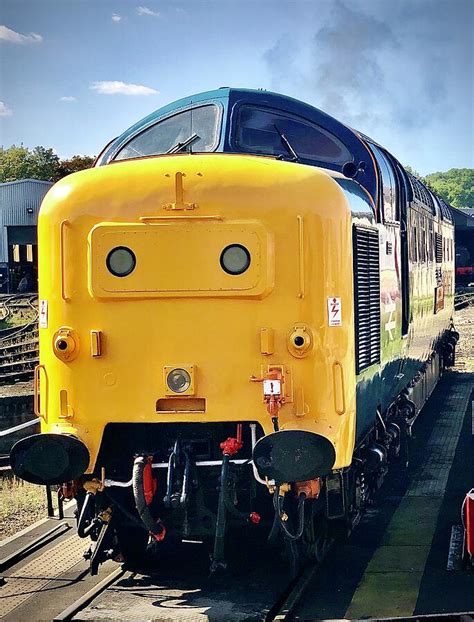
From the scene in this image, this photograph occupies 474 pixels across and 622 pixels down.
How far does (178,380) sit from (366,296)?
1971 millimetres

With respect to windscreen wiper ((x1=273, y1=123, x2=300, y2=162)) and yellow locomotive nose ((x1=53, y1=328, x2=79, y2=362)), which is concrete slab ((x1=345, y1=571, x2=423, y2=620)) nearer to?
yellow locomotive nose ((x1=53, y1=328, x2=79, y2=362))

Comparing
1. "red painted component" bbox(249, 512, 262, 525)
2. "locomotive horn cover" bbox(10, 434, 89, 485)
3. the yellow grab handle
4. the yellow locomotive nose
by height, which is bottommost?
"red painted component" bbox(249, 512, 262, 525)

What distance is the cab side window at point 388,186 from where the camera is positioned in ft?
29.7

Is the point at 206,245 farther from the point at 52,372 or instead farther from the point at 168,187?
the point at 52,372

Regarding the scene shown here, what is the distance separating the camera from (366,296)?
8.02 m

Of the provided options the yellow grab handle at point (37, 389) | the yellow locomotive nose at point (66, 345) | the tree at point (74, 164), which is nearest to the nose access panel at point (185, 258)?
the yellow locomotive nose at point (66, 345)

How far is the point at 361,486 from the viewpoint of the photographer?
334 inches

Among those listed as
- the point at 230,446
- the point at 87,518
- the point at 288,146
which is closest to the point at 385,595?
the point at 230,446

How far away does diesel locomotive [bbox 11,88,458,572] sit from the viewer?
676cm

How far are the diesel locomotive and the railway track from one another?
15785 millimetres

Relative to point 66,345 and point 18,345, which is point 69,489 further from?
point 18,345

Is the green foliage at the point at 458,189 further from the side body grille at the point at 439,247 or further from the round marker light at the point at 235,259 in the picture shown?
the round marker light at the point at 235,259

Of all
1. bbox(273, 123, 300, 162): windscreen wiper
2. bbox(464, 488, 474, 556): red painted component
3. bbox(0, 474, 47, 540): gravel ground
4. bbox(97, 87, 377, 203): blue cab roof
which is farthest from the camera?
bbox(0, 474, 47, 540): gravel ground

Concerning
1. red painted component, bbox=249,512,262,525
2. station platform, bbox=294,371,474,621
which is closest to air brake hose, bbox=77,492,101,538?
red painted component, bbox=249,512,262,525
